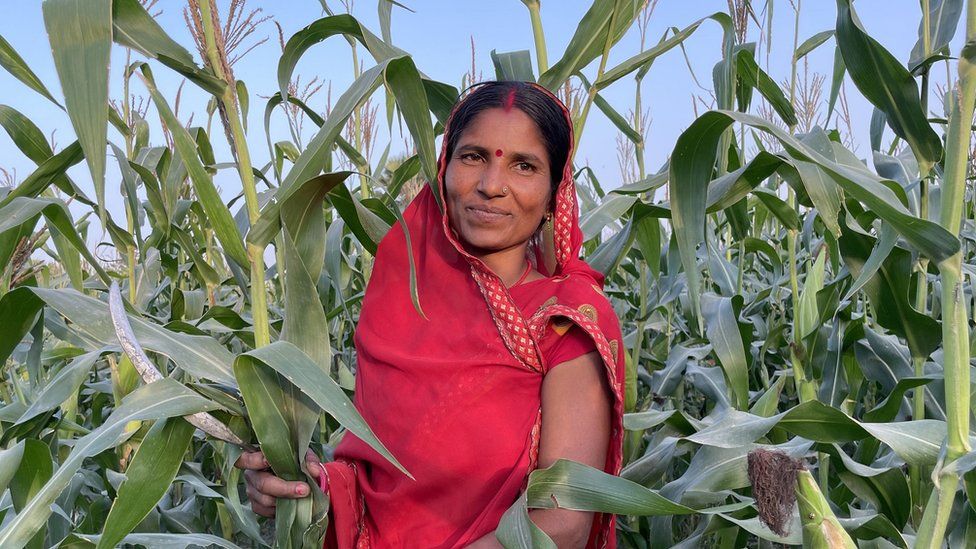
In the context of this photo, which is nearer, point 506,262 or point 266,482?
point 266,482

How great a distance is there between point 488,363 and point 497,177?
37cm

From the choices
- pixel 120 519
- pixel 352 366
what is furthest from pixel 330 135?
pixel 352 366

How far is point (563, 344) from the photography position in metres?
1.74

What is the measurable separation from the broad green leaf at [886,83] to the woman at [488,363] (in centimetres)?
56

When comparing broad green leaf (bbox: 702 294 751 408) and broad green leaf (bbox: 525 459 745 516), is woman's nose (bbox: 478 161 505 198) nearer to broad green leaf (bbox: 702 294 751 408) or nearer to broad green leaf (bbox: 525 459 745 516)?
broad green leaf (bbox: 525 459 745 516)

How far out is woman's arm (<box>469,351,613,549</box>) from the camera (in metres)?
1.66

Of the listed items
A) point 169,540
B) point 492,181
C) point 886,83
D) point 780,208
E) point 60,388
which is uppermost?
point 886,83

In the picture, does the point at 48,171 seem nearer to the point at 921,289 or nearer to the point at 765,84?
the point at 765,84

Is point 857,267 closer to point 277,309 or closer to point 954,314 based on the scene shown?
point 954,314

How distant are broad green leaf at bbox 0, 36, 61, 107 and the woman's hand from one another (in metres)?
0.67

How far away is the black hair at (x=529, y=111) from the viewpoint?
5.82 feet

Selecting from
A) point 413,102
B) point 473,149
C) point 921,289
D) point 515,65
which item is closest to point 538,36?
point 515,65

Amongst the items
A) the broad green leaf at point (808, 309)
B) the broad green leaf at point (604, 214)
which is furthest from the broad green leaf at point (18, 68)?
the broad green leaf at point (808, 309)

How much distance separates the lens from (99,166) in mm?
1018
